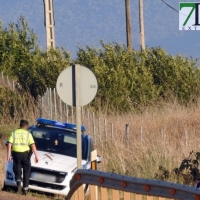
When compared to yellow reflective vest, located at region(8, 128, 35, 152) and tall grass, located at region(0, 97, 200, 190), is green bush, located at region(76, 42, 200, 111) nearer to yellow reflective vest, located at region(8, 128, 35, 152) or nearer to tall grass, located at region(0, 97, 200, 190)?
tall grass, located at region(0, 97, 200, 190)

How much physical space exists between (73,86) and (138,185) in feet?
15.5

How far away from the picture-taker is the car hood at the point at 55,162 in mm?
14544

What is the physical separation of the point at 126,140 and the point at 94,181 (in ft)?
38.8

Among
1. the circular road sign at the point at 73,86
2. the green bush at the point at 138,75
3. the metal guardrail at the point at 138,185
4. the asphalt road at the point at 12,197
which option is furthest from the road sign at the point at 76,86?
the green bush at the point at 138,75

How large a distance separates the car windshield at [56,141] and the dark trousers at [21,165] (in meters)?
1.36

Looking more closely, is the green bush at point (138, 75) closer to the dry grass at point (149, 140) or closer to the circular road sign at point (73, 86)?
the dry grass at point (149, 140)

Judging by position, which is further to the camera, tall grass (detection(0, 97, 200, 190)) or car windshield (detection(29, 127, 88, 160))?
tall grass (detection(0, 97, 200, 190))

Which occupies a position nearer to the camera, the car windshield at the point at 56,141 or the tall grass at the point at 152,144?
the car windshield at the point at 56,141

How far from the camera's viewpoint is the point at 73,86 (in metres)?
12.1

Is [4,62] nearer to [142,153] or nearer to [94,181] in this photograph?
[142,153]

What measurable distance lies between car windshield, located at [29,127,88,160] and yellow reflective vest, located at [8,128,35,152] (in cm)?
131

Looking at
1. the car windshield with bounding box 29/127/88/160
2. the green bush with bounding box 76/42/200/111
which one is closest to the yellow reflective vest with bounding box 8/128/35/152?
the car windshield with bounding box 29/127/88/160

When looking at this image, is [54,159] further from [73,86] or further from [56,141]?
[73,86]

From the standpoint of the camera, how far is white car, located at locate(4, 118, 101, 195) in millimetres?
14414
